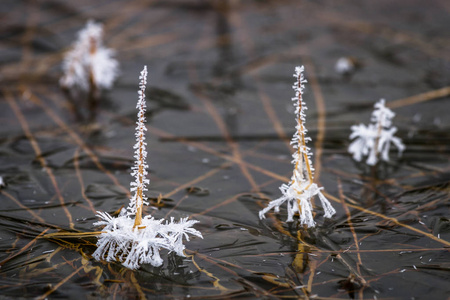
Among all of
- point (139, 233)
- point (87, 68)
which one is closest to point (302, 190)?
point (139, 233)

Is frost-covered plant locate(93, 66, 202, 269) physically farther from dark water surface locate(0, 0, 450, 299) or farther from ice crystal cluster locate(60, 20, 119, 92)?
ice crystal cluster locate(60, 20, 119, 92)

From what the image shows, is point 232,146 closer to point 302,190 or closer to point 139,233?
point 302,190

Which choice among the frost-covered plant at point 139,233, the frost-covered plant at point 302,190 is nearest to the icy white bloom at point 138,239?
the frost-covered plant at point 139,233

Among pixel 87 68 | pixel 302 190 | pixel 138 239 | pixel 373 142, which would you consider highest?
pixel 87 68

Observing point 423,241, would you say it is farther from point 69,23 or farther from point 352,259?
point 69,23

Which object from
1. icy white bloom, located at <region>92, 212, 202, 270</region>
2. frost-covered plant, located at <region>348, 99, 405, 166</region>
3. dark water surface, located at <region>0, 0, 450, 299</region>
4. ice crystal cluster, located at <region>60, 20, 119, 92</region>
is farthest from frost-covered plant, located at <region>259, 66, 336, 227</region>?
ice crystal cluster, located at <region>60, 20, 119, 92</region>

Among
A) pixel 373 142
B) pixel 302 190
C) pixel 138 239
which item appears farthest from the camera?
pixel 373 142

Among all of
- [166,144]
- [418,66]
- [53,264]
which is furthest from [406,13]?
[53,264]
